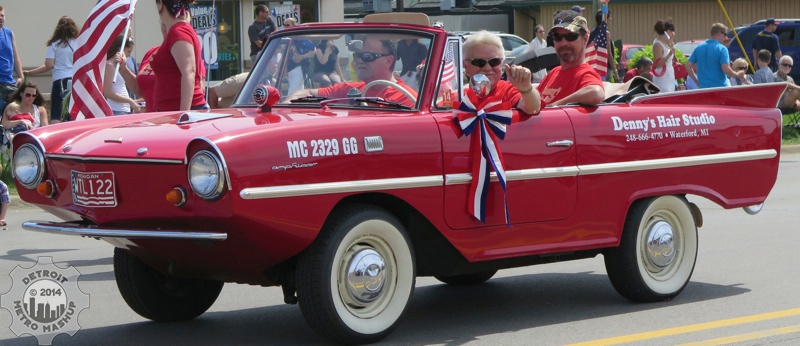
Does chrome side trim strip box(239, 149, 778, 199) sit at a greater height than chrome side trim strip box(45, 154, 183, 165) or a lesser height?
lesser

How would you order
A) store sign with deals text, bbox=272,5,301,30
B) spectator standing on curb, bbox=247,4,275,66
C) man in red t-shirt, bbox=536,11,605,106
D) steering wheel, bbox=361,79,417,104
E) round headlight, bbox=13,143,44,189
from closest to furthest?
round headlight, bbox=13,143,44,189 → steering wheel, bbox=361,79,417,104 → man in red t-shirt, bbox=536,11,605,106 → spectator standing on curb, bbox=247,4,275,66 → store sign with deals text, bbox=272,5,301,30

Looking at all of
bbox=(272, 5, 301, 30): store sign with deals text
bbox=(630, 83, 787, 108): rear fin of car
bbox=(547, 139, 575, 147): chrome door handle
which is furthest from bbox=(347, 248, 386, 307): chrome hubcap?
bbox=(272, 5, 301, 30): store sign with deals text

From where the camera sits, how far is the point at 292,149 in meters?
5.53

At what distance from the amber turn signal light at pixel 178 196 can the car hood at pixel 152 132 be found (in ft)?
0.46

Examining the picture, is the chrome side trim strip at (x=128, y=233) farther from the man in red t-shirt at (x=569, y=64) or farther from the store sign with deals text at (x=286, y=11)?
the store sign with deals text at (x=286, y=11)

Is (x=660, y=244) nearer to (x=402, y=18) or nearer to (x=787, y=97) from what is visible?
(x=402, y=18)

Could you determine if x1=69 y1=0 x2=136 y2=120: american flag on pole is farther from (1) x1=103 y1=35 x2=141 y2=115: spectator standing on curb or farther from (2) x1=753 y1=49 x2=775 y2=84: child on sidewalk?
(2) x1=753 y1=49 x2=775 y2=84: child on sidewalk

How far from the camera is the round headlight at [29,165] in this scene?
19.4 feet

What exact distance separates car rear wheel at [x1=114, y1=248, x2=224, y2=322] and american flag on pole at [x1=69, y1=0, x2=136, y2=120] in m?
3.70

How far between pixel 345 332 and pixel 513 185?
1263mm

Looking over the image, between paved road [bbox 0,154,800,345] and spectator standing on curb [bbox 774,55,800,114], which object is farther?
spectator standing on curb [bbox 774,55,800,114]

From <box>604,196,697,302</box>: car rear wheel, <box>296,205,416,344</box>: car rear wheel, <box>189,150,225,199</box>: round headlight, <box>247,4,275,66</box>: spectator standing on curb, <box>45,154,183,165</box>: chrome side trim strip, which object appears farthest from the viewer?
<box>247,4,275,66</box>: spectator standing on curb

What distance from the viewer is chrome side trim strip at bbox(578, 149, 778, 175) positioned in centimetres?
685

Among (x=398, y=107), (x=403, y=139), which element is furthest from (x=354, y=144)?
(x=398, y=107)
